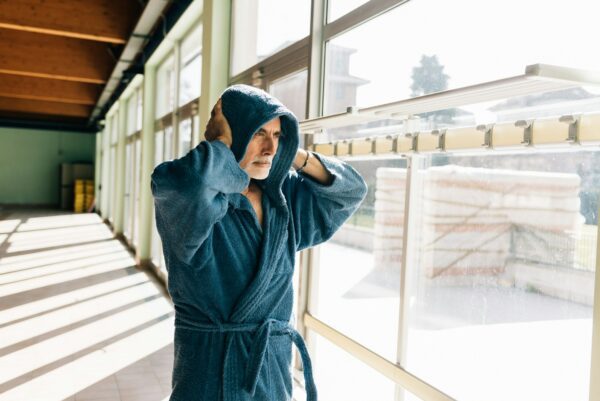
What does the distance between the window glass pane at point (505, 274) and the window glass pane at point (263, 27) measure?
148 centimetres

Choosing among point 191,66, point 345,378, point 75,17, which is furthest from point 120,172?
point 345,378

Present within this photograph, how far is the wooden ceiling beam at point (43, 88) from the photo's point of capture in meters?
10.9

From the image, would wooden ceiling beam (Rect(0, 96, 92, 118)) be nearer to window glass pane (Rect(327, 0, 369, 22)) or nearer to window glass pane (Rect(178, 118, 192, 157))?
window glass pane (Rect(178, 118, 192, 157))

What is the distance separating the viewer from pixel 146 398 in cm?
309

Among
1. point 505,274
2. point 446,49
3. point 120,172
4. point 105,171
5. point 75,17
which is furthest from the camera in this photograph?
point 105,171

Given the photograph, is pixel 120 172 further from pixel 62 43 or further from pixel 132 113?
pixel 62 43

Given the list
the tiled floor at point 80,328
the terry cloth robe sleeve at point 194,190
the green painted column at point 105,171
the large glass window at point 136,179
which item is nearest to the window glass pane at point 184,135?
the tiled floor at point 80,328

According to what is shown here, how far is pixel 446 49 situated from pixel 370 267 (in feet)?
3.57

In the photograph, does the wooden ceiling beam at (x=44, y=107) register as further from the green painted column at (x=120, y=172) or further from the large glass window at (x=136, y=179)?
the large glass window at (x=136, y=179)

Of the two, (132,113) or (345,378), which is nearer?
(345,378)

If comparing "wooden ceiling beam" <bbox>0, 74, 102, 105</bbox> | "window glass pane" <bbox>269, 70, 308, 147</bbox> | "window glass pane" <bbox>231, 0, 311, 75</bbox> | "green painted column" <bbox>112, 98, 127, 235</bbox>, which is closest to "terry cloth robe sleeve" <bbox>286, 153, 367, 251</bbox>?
"window glass pane" <bbox>269, 70, 308, 147</bbox>

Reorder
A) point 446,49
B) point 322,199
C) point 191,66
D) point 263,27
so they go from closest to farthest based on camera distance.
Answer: point 322,199, point 446,49, point 263,27, point 191,66

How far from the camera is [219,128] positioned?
113 centimetres

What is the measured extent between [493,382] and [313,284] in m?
1.33
